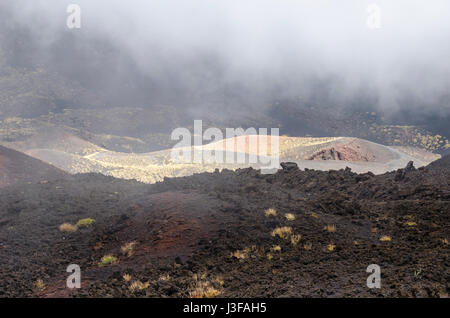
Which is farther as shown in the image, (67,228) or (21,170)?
(21,170)

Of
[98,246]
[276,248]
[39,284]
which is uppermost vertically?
[276,248]

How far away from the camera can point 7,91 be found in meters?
74.9

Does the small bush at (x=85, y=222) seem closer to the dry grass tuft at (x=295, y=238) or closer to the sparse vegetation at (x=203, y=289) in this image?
the sparse vegetation at (x=203, y=289)


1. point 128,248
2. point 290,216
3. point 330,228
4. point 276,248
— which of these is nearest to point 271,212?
point 290,216

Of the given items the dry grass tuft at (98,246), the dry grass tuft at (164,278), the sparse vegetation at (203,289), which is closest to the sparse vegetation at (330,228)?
the sparse vegetation at (203,289)

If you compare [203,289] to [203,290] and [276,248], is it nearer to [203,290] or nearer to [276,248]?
[203,290]

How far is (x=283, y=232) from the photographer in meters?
10.8

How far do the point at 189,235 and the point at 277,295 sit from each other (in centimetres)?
466

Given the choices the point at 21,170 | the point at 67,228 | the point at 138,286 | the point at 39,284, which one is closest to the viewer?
the point at 138,286

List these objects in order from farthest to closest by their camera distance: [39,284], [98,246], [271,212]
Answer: [271,212] → [98,246] → [39,284]

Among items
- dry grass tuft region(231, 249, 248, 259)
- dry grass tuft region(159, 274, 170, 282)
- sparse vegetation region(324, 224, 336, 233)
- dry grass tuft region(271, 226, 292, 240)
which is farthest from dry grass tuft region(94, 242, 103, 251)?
sparse vegetation region(324, 224, 336, 233)

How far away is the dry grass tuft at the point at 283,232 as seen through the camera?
1066 cm
